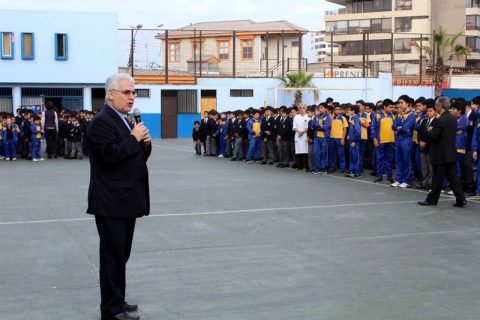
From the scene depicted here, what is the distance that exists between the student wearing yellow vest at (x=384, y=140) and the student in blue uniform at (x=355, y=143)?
3.09 feet

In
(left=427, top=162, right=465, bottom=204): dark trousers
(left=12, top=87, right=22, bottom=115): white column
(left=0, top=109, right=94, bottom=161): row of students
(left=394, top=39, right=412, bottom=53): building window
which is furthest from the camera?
(left=394, top=39, right=412, bottom=53): building window

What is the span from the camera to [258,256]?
8461 millimetres

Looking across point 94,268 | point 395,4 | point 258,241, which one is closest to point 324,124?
point 258,241

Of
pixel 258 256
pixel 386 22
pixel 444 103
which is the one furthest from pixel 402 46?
pixel 258 256

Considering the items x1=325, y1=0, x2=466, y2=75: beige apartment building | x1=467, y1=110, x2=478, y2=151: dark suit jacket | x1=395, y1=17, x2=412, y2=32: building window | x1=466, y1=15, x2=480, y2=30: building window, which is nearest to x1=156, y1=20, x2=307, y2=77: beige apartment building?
x1=325, y1=0, x2=466, y2=75: beige apartment building

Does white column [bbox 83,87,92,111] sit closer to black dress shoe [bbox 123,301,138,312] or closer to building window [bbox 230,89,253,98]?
building window [bbox 230,89,253,98]

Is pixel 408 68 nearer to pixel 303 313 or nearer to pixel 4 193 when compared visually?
pixel 4 193

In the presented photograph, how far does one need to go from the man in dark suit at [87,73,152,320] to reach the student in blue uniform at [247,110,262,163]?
57.1 ft

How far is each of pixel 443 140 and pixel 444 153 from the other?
25 centimetres

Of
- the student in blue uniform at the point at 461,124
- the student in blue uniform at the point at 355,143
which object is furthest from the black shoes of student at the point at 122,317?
the student in blue uniform at the point at 355,143

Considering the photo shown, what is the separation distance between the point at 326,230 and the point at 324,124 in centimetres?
916

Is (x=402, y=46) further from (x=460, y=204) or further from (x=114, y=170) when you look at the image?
(x=114, y=170)

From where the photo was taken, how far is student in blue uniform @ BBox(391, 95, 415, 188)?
50.6ft

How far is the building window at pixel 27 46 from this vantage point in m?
37.7
